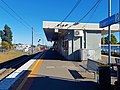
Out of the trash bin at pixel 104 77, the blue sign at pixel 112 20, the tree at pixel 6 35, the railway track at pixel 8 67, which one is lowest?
the railway track at pixel 8 67

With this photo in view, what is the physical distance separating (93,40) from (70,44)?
2593 millimetres

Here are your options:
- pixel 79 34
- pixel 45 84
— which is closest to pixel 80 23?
pixel 79 34

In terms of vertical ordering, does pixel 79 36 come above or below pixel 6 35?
below

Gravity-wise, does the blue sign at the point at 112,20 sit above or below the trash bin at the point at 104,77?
above

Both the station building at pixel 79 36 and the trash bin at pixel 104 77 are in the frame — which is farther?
the station building at pixel 79 36

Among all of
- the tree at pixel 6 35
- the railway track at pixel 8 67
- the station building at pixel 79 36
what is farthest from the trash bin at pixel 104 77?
the tree at pixel 6 35

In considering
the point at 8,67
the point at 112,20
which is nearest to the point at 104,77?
the point at 112,20

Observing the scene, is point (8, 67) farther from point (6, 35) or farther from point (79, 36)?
point (6, 35)

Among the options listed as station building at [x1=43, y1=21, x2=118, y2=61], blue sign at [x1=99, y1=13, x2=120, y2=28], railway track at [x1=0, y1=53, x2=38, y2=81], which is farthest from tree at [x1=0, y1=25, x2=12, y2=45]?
blue sign at [x1=99, y1=13, x2=120, y2=28]

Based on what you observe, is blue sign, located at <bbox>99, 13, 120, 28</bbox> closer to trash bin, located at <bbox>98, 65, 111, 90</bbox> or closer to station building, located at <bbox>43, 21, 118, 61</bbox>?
trash bin, located at <bbox>98, 65, 111, 90</bbox>

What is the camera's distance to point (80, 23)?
23.7 m

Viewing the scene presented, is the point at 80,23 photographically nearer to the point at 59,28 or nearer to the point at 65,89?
the point at 59,28

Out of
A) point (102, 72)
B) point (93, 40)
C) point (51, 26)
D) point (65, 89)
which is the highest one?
point (51, 26)

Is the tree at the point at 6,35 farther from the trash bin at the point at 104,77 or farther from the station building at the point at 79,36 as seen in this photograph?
the trash bin at the point at 104,77
